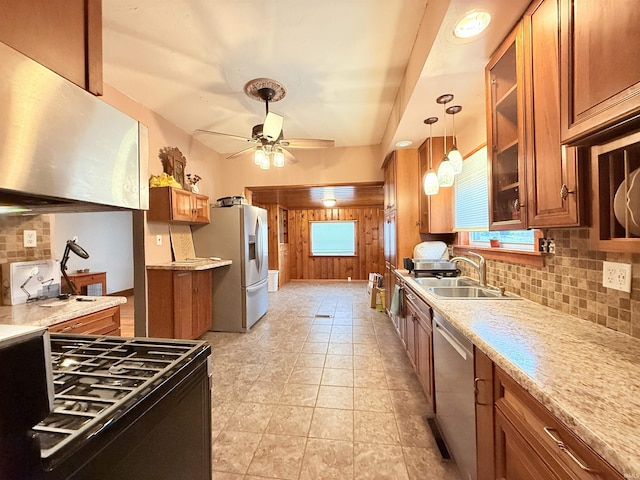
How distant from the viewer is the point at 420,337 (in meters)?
2.07

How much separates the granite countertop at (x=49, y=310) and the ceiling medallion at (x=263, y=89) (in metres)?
2.08

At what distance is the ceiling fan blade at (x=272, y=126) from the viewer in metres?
2.25

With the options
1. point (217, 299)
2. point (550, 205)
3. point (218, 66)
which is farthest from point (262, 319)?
point (550, 205)

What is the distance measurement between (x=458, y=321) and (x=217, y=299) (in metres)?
3.14

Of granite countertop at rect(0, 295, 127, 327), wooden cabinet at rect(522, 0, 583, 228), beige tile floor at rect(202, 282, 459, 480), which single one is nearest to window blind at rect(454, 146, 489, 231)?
wooden cabinet at rect(522, 0, 583, 228)

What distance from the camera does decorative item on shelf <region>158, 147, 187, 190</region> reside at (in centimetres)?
319

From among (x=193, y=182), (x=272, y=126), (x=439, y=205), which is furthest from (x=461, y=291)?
(x=193, y=182)

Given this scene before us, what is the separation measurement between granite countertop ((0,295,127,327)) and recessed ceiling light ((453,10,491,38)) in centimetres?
266

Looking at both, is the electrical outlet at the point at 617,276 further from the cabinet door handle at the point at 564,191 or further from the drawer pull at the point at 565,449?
the drawer pull at the point at 565,449

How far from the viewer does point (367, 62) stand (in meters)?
2.19

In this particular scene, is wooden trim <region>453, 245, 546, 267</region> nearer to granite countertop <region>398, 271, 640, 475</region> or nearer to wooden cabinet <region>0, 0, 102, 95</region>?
granite countertop <region>398, 271, 640, 475</region>

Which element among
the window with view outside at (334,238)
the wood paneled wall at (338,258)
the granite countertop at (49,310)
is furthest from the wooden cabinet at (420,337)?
the window with view outside at (334,238)

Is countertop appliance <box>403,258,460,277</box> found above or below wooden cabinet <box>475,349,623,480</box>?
above

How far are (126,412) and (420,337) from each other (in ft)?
6.32
